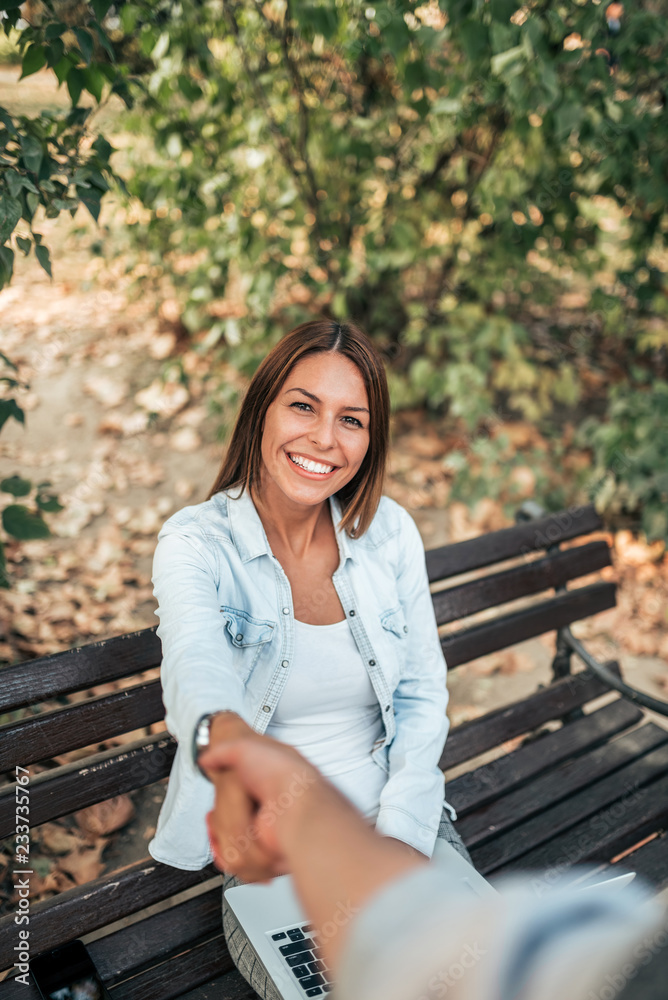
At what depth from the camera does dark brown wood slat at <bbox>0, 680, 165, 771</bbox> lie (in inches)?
64.7

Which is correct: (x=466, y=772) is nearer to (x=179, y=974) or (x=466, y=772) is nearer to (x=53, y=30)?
(x=179, y=974)

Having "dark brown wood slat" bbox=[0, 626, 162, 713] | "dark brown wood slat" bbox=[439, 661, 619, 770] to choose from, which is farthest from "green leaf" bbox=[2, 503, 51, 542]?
"dark brown wood slat" bbox=[439, 661, 619, 770]

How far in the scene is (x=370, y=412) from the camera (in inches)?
72.7

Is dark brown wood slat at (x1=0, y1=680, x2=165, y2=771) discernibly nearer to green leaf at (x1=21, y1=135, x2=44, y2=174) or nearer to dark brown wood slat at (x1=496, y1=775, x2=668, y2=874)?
dark brown wood slat at (x1=496, y1=775, x2=668, y2=874)

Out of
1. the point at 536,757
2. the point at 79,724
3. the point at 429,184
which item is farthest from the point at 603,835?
the point at 429,184

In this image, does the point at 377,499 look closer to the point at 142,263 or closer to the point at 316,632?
the point at 316,632

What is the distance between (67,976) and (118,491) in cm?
281

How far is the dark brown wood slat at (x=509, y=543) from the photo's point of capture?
2.34 meters

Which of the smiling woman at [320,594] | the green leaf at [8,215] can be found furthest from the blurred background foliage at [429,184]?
the smiling woman at [320,594]

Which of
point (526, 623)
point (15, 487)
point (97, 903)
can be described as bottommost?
point (97, 903)

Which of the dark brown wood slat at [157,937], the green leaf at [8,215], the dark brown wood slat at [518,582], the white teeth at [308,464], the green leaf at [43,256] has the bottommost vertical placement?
the dark brown wood slat at [157,937]

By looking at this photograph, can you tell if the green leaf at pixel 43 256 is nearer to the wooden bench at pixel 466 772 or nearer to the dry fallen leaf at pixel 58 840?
the wooden bench at pixel 466 772

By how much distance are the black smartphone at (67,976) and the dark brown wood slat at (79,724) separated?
447 millimetres

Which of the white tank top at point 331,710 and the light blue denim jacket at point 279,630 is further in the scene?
the white tank top at point 331,710
